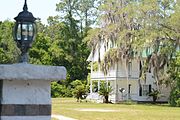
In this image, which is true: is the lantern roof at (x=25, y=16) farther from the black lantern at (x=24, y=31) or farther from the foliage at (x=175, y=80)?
the foliage at (x=175, y=80)

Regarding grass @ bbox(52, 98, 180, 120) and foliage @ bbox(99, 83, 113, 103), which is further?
foliage @ bbox(99, 83, 113, 103)

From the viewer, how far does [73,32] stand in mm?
61750

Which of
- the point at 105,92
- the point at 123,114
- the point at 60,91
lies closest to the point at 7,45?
the point at 60,91

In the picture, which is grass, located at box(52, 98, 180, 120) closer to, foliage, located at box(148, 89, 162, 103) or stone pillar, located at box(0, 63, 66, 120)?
foliage, located at box(148, 89, 162, 103)

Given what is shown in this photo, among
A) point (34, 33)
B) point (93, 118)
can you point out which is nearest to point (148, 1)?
point (93, 118)

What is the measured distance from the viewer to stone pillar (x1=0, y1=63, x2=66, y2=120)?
3.58 metres

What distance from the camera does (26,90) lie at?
3.69 m

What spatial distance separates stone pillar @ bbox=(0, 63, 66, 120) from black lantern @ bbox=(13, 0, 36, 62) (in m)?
0.54

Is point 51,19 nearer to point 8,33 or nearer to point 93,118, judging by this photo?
point 8,33

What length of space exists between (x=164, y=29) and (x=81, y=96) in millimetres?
10522

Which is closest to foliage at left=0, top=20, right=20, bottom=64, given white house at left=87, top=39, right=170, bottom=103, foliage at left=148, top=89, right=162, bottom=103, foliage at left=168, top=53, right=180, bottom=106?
white house at left=87, top=39, right=170, bottom=103

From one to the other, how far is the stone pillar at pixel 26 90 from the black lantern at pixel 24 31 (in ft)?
1.76

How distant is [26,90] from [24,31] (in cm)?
76

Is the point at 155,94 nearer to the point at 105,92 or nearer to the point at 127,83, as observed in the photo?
the point at 127,83
